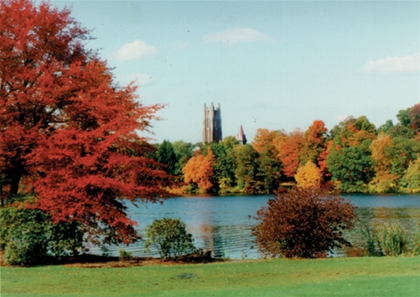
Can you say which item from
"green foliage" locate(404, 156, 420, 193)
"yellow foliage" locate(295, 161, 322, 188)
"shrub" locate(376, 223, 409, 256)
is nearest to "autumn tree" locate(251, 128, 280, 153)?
"yellow foliage" locate(295, 161, 322, 188)

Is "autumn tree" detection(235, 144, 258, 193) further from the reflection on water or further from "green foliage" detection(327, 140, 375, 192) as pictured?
the reflection on water

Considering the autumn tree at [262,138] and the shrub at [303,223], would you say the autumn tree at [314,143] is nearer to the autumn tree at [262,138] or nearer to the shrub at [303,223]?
the autumn tree at [262,138]

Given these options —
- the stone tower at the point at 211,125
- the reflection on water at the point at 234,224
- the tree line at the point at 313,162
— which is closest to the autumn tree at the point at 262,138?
the tree line at the point at 313,162

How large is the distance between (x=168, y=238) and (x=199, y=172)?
63.1m

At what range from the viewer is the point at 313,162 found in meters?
75.0

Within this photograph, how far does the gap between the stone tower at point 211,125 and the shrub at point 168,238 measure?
507 ft

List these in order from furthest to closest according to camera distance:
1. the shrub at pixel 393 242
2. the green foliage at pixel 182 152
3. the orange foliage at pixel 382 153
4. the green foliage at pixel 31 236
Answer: the green foliage at pixel 182 152 < the orange foliage at pixel 382 153 < the shrub at pixel 393 242 < the green foliage at pixel 31 236

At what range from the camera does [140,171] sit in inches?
631

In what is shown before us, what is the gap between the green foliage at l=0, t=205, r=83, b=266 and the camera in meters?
14.9

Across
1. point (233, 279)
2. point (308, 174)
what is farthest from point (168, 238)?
point (308, 174)

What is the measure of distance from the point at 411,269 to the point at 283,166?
215 feet

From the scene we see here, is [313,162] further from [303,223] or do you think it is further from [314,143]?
[303,223]

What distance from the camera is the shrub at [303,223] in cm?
1595

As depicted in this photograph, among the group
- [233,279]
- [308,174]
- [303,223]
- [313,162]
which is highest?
[313,162]
